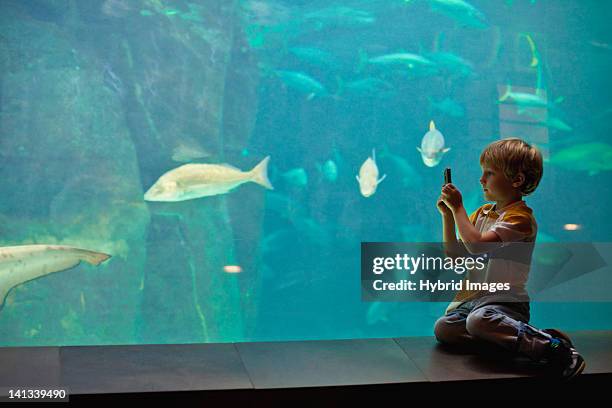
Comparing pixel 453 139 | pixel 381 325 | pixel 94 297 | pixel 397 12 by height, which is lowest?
pixel 381 325

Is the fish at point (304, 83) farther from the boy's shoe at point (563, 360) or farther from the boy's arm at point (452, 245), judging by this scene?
the boy's shoe at point (563, 360)

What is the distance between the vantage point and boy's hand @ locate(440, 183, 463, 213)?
2740 mm

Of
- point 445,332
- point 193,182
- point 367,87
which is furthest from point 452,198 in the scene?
point 367,87

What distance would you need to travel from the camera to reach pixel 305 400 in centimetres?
241

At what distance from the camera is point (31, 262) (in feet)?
14.6

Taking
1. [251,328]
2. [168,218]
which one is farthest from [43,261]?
[251,328]

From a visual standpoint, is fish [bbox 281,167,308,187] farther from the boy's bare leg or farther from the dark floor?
the boy's bare leg

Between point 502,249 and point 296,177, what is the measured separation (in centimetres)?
278

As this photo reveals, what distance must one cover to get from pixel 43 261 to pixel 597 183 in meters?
4.60

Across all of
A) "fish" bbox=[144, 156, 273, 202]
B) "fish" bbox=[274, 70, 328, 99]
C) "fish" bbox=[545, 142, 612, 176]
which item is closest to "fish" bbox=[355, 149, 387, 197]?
"fish" bbox=[274, 70, 328, 99]

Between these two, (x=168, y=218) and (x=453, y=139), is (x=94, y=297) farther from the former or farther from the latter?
(x=453, y=139)

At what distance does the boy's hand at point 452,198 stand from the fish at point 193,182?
2.47m

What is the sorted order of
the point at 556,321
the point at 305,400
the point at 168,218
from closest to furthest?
the point at 305,400 < the point at 168,218 < the point at 556,321

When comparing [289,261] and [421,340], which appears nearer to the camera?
[421,340]
